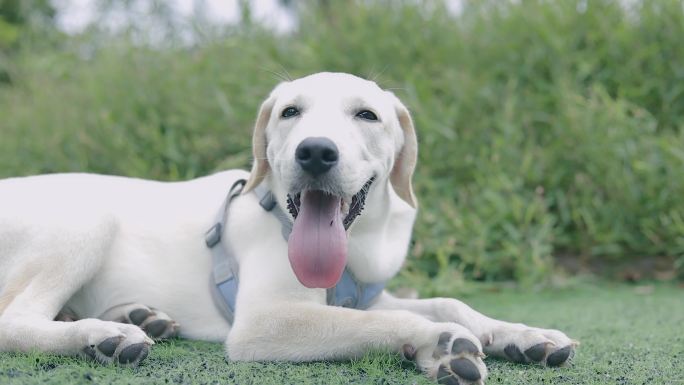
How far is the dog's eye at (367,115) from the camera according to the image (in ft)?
9.37

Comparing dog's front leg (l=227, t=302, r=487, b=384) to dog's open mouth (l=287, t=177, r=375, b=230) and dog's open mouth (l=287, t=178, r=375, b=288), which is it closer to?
dog's open mouth (l=287, t=178, r=375, b=288)

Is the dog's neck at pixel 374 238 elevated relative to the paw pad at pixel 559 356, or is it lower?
elevated

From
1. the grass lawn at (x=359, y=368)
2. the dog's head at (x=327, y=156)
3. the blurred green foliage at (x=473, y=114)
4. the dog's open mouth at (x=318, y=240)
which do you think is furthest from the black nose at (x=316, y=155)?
the blurred green foliage at (x=473, y=114)

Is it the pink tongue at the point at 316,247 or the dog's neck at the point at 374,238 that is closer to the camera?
the pink tongue at the point at 316,247

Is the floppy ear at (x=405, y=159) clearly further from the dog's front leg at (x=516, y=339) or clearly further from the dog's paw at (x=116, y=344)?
the dog's paw at (x=116, y=344)

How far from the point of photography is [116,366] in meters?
2.35

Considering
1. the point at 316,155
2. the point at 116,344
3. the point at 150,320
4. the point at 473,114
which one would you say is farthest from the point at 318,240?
the point at 473,114

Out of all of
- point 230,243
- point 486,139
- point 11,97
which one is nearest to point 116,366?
point 230,243

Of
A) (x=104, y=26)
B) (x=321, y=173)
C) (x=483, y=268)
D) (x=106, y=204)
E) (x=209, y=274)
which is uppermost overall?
(x=104, y=26)

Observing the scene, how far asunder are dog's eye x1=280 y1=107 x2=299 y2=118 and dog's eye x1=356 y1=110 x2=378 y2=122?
24cm

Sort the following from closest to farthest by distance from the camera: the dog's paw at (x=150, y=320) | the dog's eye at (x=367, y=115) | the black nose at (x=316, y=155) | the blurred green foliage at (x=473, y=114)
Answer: the black nose at (x=316, y=155)
the dog's eye at (x=367, y=115)
the dog's paw at (x=150, y=320)
the blurred green foliage at (x=473, y=114)

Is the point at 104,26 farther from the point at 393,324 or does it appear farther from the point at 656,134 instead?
the point at 393,324

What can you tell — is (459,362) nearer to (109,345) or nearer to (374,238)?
(374,238)

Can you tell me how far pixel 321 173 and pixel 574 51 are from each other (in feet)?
15.3
